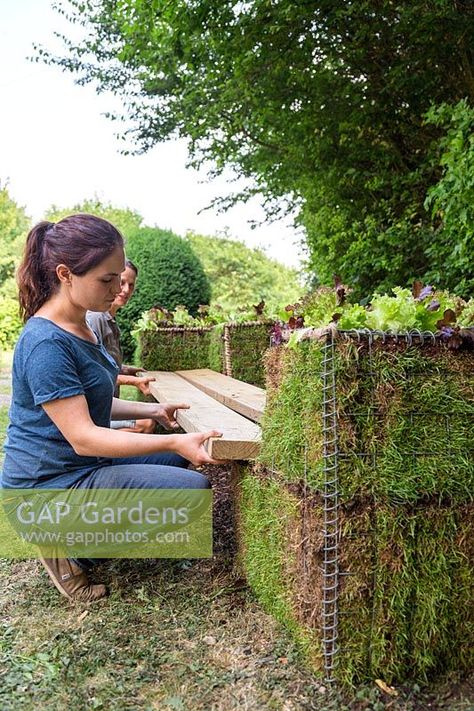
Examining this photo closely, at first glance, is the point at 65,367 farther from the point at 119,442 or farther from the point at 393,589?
the point at 393,589

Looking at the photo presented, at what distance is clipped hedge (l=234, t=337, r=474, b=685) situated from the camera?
1.96 meters

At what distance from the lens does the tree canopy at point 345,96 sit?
7305mm

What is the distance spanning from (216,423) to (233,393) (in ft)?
3.82

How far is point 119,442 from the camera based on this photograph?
2.24 metres

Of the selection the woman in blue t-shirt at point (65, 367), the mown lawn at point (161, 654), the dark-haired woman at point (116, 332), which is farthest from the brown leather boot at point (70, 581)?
the dark-haired woman at point (116, 332)

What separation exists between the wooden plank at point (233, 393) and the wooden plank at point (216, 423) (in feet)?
0.24

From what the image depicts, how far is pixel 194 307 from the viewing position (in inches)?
474

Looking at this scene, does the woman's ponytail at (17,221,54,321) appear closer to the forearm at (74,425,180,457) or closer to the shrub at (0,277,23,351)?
the forearm at (74,425,180,457)

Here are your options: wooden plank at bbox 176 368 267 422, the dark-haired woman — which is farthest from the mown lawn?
the dark-haired woman

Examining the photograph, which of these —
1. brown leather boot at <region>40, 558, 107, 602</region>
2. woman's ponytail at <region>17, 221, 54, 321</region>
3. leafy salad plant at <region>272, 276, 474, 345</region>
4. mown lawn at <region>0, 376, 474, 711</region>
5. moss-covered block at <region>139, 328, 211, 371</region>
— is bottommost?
mown lawn at <region>0, 376, 474, 711</region>

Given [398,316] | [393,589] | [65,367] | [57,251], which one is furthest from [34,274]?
[393,589]

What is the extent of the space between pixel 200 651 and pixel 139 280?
10.0m

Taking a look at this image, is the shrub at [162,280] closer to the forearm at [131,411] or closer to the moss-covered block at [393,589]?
the forearm at [131,411]

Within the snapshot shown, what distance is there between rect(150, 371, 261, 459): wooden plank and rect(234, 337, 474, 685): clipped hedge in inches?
14.2
